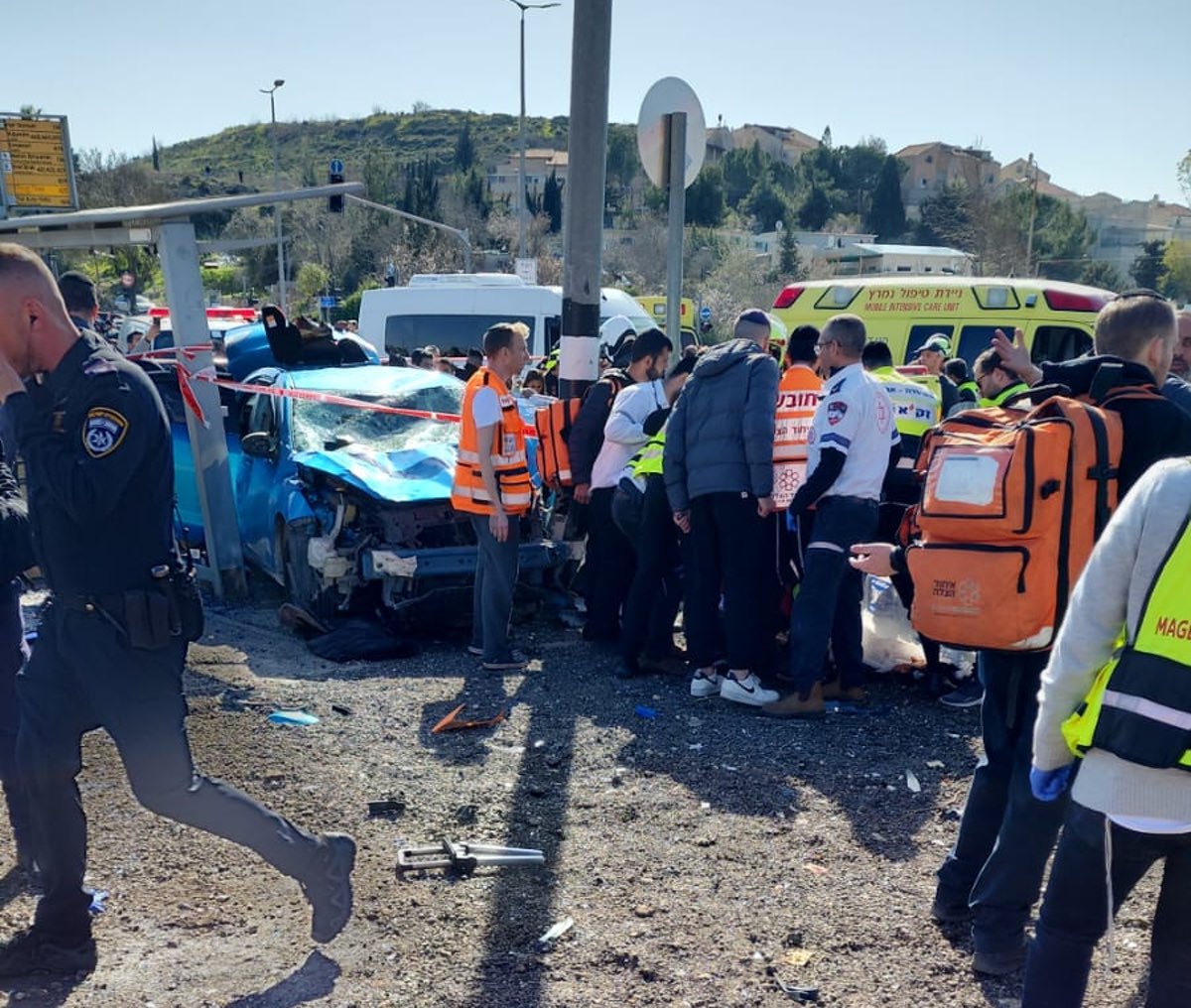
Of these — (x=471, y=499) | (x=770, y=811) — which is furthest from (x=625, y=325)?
(x=770, y=811)

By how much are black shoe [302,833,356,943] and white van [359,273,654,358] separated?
45.1 feet

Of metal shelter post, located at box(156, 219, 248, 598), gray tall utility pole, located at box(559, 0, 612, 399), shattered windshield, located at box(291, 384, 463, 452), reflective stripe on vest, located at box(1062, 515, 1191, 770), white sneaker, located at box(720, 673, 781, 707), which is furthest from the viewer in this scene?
shattered windshield, located at box(291, 384, 463, 452)

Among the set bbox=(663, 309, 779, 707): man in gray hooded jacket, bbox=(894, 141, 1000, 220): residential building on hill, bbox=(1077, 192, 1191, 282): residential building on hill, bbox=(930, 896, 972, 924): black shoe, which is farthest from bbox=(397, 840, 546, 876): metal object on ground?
bbox=(894, 141, 1000, 220): residential building on hill

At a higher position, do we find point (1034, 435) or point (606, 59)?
point (606, 59)

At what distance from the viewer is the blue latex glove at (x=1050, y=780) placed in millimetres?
2537

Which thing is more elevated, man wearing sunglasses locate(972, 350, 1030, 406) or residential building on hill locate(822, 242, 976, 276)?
residential building on hill locate(822, 242, 976, 276)

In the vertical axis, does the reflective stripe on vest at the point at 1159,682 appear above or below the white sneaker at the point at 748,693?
above

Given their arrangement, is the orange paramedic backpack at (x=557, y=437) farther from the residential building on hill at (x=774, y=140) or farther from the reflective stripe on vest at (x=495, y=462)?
the residential building on hill at (x=774, y=140)

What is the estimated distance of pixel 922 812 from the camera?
15.0 feet

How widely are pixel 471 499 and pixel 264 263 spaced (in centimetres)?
6091

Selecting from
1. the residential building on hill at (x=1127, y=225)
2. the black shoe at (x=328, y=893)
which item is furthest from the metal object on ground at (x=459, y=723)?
the residential building on hill at (x=1127, y=225)

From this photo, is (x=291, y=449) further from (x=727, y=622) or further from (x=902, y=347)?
(x=902, y=347)

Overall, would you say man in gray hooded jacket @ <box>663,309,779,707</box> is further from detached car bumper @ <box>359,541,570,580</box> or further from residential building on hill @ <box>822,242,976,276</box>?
residential building on hill @ <box>822,242,976,276</box>

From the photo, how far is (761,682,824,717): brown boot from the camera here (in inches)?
220
